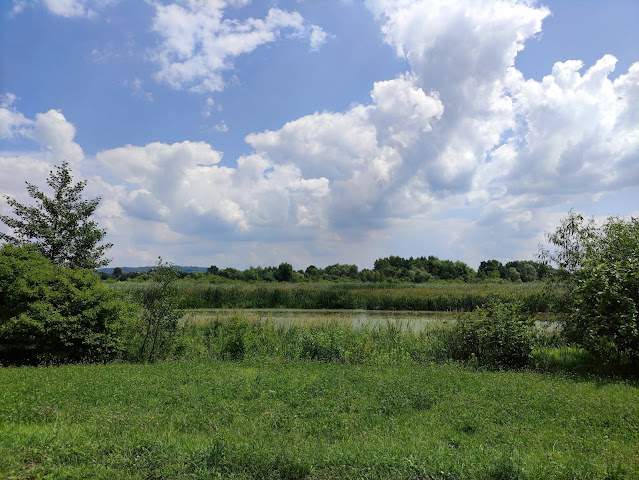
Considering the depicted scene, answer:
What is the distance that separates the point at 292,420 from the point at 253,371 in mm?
3924

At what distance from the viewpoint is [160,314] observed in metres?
12.2

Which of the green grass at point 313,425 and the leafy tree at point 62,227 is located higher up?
the leafy tree at point 62,227

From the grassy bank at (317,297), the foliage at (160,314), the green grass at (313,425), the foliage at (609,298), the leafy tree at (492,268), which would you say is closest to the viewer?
the green grass at (313,425)

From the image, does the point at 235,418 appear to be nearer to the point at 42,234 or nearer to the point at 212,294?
the point at 42,234

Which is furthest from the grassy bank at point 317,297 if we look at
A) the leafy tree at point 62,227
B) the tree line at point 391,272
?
the tree line at point 391,272

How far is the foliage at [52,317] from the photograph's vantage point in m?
10.5

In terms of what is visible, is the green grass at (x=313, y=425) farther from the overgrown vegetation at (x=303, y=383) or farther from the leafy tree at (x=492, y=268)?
the leafy tree at (x=492, y=268)

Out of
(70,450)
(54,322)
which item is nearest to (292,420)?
(70,450)

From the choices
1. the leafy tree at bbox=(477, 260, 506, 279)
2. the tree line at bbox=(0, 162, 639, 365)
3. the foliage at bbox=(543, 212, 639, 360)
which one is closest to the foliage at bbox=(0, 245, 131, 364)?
the tree line at bbox=(0, 162, 639, 365)

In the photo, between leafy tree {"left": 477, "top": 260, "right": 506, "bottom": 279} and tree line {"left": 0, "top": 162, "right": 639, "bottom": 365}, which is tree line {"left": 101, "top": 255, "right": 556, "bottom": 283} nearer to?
leafy tree {"left": 477, "top": 260, "right": 506, "bottom": 279}

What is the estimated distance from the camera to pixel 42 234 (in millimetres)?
14883

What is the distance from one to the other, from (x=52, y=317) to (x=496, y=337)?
13.1m

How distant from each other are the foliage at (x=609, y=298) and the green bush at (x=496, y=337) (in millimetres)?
1267

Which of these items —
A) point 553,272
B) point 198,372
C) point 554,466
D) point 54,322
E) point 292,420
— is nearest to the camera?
point 554,466
